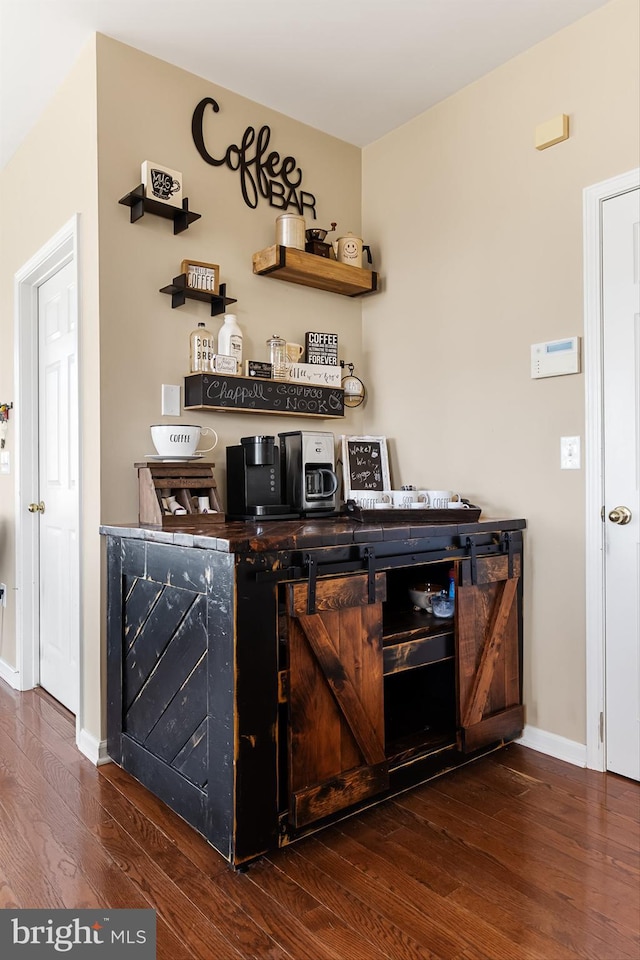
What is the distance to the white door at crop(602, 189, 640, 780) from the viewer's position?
7.26ft

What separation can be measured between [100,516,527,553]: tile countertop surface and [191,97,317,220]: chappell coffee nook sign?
1523 millimetres

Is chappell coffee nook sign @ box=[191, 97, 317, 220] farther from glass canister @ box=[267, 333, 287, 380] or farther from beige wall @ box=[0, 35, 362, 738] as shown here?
glass canister @ box=[267, 333, 287, 380]

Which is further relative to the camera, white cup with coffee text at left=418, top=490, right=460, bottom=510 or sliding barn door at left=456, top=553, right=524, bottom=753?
white cup with coffee text at left=418, top=490, right=460, bottom=510

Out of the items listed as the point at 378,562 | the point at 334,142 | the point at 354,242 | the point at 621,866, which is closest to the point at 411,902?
the point at 621,866

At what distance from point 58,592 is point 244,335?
1476 mm

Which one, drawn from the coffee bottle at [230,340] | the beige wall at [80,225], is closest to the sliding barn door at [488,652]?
the coffee bottle at [230,340]

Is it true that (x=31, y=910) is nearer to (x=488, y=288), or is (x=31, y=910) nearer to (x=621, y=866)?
(x=621, y=866)

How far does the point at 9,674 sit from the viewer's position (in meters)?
3.30

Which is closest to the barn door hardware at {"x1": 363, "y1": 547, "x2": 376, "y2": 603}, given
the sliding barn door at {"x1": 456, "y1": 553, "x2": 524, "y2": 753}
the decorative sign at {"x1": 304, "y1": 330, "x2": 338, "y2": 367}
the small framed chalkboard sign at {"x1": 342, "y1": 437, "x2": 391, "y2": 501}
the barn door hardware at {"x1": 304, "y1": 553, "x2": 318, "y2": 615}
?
the barn door hardware at {"x1": 304, "y1": 553, "x2": 318, "y2": 615}

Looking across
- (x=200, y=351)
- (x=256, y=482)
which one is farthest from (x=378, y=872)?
(x=200, y=351)

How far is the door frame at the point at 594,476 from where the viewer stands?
229 cm

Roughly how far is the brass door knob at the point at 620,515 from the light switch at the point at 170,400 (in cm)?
169

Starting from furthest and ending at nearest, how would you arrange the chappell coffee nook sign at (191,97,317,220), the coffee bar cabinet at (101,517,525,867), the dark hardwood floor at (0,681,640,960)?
the chappell coffee nook sign at (191,97,317,220) < the coffee bar cabinet at (101,517,525,867) < the dark hardwood floor at (0,681,640,960)

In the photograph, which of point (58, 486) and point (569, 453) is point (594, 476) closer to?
point (569, 453)
